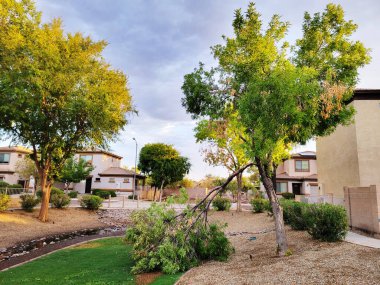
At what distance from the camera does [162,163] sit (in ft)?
165

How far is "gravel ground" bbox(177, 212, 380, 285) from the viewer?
751 cm

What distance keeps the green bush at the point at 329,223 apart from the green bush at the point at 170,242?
3644mm

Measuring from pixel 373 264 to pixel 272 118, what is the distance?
4.99 meters

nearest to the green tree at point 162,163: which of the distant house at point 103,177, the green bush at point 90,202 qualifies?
the distant house at point 103,177

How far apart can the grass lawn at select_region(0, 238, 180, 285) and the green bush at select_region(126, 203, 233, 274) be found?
0.63 m

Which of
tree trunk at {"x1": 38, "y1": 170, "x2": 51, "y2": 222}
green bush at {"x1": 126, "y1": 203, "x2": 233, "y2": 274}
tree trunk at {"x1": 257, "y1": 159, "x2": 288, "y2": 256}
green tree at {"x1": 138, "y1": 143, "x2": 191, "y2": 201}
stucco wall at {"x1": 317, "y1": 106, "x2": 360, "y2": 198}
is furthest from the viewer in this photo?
green tree at {"x1": 138, "y1": 143, "x2": 191, "y2": 201}

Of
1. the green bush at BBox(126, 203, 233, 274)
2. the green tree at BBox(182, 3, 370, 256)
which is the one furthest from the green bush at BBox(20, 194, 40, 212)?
the green tree at BBox(182, 3, 370, 256)

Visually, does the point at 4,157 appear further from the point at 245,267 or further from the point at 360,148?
the point at 245,267

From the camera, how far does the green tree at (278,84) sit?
31.7 ft

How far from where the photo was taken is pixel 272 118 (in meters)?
9.67

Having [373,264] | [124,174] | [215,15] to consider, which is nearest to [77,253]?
[373,264]

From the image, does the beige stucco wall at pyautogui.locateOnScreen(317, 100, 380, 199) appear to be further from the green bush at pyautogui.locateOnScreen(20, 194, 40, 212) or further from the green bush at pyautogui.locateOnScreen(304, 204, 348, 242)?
the green bush at pyautogui.locateOnScreen(20, 194, 40, 212)

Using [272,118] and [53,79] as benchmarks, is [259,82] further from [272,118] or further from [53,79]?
[53,79]

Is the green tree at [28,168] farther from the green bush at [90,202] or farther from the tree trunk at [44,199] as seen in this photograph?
the tree trunk at [44,199]
